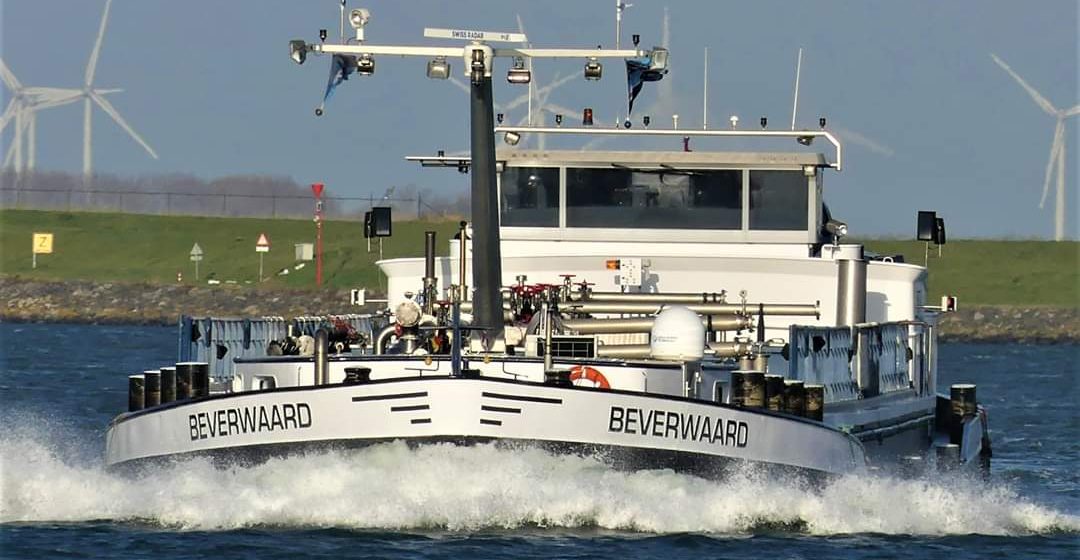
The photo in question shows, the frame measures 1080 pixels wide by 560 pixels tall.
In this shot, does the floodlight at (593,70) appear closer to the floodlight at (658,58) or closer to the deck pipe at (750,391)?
the floodlight at (658,58)

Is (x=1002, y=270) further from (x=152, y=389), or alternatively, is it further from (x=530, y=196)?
(x=152, y=389)

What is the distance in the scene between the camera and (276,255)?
10431 cm

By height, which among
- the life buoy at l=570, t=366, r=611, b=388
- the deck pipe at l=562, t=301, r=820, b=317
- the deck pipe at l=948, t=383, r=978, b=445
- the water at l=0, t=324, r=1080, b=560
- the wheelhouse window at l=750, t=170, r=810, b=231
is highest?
the wheelhouse window at l=750, t=170, r=810, b=231

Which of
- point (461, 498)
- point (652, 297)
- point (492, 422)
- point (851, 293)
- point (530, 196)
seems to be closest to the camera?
point (492, 422)

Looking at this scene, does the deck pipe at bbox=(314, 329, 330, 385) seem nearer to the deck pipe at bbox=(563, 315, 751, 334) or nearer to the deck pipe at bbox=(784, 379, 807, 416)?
the deck pipe at bbox=(563, 315, 751, 334)

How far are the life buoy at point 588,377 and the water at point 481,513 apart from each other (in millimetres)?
1031

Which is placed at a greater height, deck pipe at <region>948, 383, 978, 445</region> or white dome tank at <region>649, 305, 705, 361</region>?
white dome tank at <region>649, 305, 705, 361</region>

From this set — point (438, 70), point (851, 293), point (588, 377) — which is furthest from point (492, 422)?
point (851, 293)

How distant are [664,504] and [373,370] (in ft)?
10.6

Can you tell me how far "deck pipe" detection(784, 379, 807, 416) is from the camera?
72.5 feet

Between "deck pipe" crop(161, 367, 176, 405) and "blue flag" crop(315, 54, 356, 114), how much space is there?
3318mm

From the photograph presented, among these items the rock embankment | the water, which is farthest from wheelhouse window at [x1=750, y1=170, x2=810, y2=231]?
the rock embankment

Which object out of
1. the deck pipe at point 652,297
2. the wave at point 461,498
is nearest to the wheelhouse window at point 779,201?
the deck pipe at point 652,297

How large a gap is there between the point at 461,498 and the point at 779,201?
10.2 m
